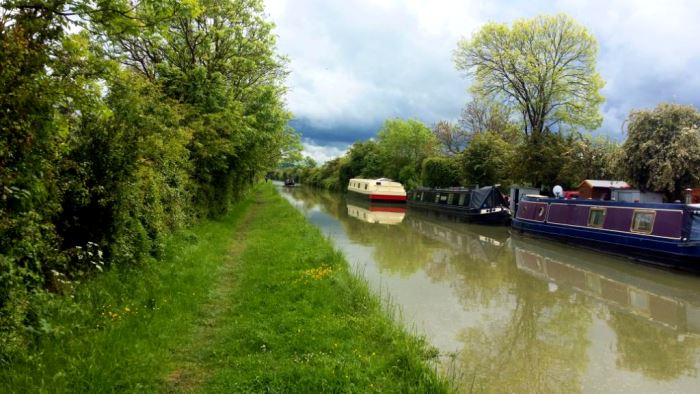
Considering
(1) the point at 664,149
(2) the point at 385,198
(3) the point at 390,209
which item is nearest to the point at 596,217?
(1) the point at 664,149

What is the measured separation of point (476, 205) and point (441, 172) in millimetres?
13334

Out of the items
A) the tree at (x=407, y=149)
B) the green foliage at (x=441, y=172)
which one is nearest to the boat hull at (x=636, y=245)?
the green foliage at (x=441, y=172)

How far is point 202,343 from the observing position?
200 inches

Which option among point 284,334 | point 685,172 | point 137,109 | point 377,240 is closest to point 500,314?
point 284,334

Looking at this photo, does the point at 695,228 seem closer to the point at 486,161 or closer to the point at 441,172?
the point at 486,161

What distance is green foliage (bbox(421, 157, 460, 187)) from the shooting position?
37169 mm

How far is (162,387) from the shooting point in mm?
3926

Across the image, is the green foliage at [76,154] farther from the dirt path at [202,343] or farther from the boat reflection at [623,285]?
the boat reflection at [623,285]

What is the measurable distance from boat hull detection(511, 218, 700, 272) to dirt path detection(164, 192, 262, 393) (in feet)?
37.3

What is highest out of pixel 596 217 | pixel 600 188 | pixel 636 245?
pixel 600 188

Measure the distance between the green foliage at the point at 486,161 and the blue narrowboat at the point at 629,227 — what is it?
11223 mm

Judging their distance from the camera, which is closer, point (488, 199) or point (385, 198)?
point (488, 199)

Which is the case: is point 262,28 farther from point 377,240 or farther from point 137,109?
point 137,109

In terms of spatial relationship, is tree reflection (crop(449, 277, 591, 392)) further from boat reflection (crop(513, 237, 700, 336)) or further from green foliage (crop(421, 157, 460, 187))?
green foliage (crop(421, 157, 460, 187))
